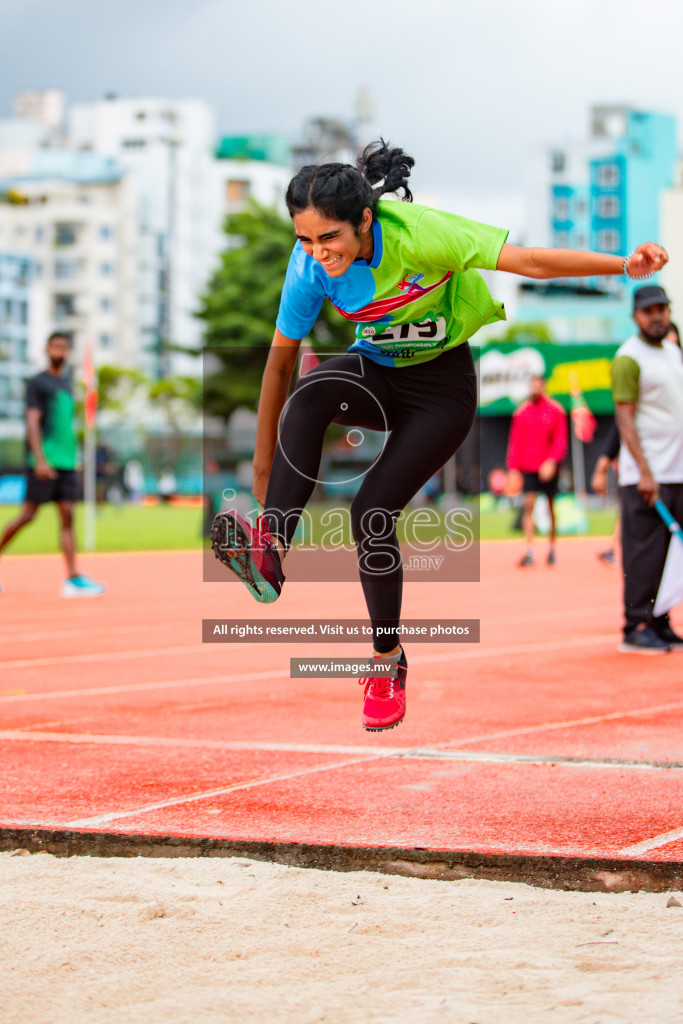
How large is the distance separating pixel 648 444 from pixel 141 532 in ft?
59.5

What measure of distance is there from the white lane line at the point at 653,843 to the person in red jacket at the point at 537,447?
36.5ft

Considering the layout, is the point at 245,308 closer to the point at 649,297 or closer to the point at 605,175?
the point at 649,297

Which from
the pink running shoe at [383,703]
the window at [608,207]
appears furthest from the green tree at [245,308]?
the window at [608,207]

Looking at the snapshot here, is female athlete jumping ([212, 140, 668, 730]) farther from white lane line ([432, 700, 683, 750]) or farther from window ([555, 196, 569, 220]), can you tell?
window ([555, 196, 569, 220])

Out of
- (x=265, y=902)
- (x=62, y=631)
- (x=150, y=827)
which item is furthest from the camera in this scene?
(x=62, y=631)

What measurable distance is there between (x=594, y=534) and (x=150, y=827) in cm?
2022

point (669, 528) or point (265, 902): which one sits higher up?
point (669, 528)

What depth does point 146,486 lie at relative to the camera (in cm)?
5025

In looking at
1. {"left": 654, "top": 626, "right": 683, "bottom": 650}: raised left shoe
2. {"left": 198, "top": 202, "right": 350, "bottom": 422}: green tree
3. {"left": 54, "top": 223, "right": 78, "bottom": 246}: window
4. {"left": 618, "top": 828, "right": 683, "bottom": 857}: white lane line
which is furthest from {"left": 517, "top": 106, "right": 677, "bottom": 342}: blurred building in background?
{"left": 618, "top": 828, "right": 683, "bottom": 857}: white lane line

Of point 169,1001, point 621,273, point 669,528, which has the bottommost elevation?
point 169,1001

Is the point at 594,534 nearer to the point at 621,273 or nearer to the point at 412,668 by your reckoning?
the point at 412,668

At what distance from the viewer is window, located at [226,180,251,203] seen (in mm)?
119000

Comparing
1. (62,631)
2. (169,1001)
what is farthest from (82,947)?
(62,631)

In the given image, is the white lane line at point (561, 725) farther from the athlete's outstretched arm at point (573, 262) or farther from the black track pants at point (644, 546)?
the athlete's outstretched arm at point (573, 262)
